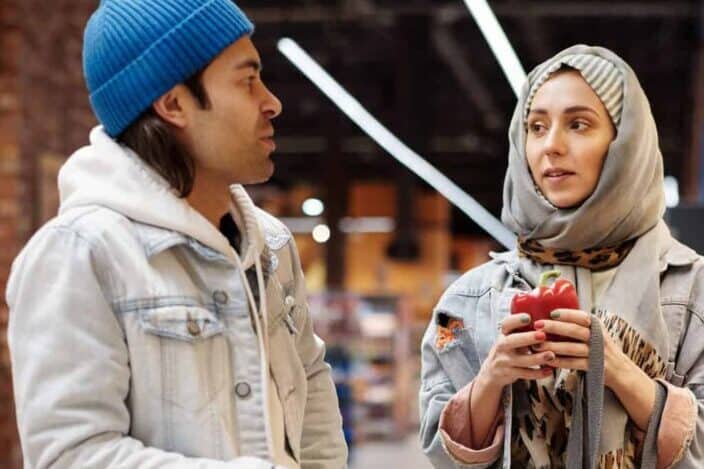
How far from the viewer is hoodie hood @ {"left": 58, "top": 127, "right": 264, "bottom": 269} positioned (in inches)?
50.9

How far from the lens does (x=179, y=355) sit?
4.14 ft

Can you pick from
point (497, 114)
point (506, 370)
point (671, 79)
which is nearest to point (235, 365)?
point (506, 370)

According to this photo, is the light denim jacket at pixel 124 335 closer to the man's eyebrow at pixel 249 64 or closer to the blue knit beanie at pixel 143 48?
the blue knit beanie at pixel 143 48

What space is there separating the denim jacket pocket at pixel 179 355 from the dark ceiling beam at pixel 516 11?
7.81 meters

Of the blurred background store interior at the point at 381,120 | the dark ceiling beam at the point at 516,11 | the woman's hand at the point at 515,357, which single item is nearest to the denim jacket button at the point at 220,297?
the woman's hand at the point at 515,357

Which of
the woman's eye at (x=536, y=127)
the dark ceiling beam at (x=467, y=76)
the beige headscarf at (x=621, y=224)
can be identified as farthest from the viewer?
the dark ceiling beam at (x=467, y=76)

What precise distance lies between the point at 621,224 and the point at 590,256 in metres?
0.08

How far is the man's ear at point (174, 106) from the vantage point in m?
1.35

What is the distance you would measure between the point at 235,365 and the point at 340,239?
10.8 meters

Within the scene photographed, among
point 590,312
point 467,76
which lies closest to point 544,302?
point 590,312

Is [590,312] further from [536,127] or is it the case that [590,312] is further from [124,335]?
[124,335]

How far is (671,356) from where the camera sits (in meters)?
1.55

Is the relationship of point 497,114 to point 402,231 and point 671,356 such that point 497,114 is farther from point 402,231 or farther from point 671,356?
point 671,356

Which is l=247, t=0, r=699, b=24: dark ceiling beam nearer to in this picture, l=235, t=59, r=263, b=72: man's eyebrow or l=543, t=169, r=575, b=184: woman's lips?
l=543, t=169, r=575, b=184: woman's lips
